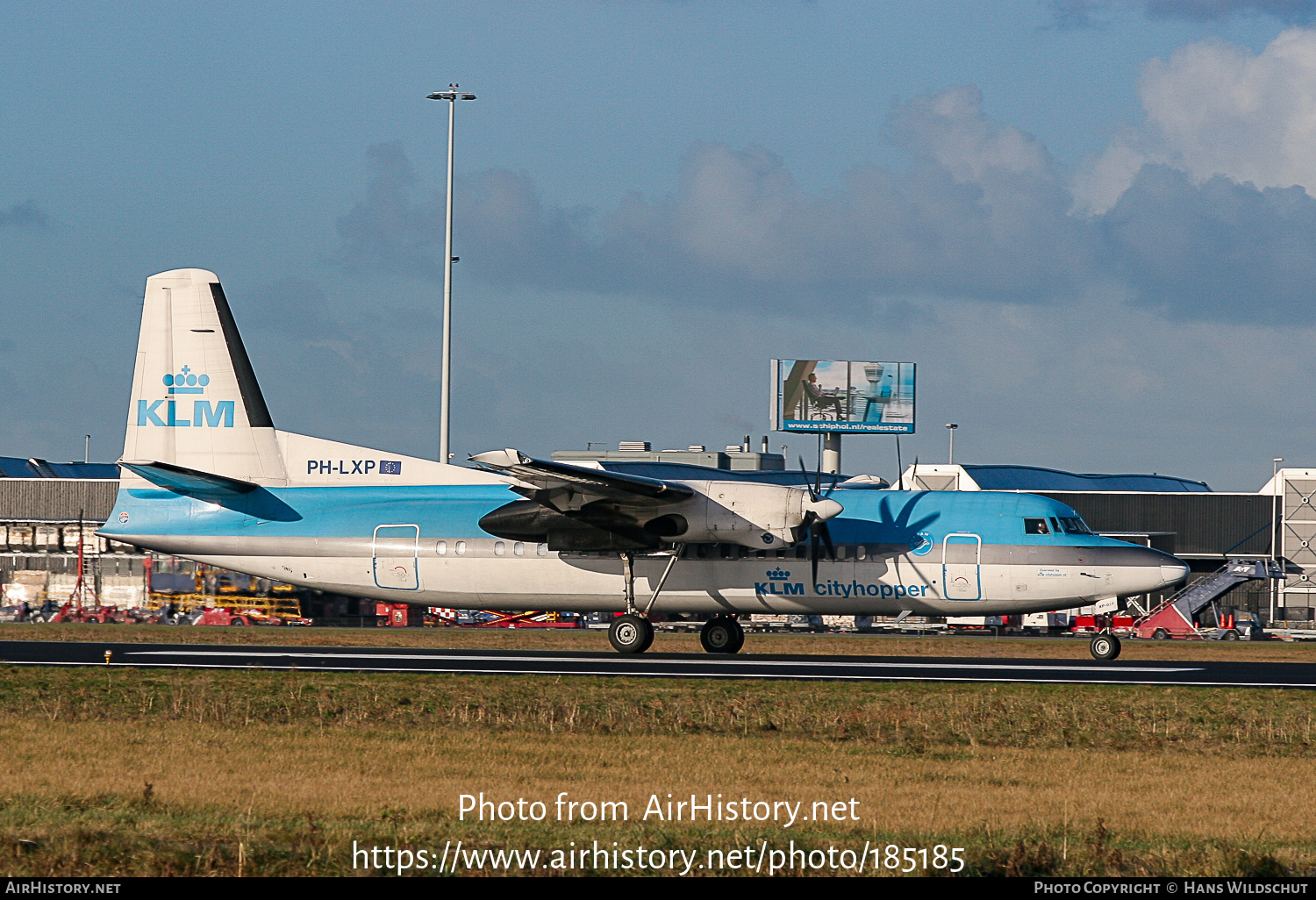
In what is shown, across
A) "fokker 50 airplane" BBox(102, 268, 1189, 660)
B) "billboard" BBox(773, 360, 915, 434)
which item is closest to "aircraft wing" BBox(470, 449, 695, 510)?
"fokker 50 airplane" BBox(102, 268, 1189, 660)

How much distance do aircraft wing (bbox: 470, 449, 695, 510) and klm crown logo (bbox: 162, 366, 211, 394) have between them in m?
8.02

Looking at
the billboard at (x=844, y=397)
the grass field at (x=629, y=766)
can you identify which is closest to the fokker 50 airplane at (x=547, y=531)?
the grass field at (x=629, y=766)

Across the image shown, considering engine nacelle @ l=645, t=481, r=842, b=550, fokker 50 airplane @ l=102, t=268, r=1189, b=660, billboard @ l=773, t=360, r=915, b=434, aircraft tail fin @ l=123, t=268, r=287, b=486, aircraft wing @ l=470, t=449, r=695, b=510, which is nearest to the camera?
aircraft wing @ l=470, t=449, r=695, b=510

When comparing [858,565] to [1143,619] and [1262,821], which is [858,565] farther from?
[1143,619]

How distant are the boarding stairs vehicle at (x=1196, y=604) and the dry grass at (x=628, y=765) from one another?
31.6 m

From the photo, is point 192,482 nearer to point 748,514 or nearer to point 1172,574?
point 748,514

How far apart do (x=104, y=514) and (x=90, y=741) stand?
56546mm

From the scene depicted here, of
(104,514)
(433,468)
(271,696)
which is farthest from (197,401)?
(104,514)

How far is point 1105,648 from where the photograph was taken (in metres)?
28.5

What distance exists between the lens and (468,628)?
45844 millimetres

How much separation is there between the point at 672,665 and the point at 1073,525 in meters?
9.65

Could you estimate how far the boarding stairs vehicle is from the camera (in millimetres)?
51062

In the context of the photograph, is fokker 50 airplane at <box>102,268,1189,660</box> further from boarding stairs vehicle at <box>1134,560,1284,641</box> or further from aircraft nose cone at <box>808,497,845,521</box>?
boarding stairs vehicle at <box>1134,560,1284,641</box>

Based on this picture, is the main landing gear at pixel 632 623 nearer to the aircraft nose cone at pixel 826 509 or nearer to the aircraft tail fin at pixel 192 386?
the aircraft nose cone at pixel 826 509
